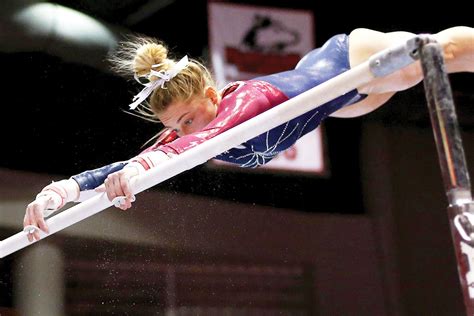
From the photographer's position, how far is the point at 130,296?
211 cm

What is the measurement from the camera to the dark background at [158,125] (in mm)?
2195

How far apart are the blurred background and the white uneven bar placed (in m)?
0.86

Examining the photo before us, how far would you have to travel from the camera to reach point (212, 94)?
1.49 metres

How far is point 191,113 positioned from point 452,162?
26.1 inches

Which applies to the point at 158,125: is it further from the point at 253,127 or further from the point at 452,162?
the point at 452,162

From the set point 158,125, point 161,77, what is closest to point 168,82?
point 161,77

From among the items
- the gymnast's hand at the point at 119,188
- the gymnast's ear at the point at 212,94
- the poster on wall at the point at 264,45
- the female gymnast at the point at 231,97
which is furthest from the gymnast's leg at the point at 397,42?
the poster on wall at the point at 264,45

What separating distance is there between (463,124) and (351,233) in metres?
0.62

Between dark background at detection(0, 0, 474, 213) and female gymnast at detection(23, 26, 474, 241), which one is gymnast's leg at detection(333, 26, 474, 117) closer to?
female gymnast at detection(23, 26, 474, 241)

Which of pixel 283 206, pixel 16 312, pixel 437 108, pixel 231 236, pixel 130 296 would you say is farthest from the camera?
pixel 283 206

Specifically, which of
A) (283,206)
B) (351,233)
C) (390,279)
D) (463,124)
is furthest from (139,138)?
(463,124)

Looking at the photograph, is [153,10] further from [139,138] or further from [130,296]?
[130,296]

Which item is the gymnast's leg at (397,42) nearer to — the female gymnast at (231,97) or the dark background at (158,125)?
the female gymnast at (231,97)

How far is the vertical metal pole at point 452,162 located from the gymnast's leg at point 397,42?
18.6 inches
